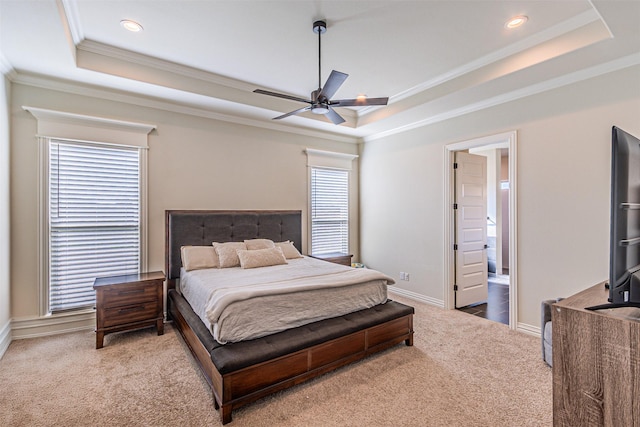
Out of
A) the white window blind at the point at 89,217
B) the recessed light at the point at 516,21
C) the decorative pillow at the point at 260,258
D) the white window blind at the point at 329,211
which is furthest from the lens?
the white window blind at the point at 329,211

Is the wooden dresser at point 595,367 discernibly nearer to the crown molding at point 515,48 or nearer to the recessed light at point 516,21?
the crown molding at point 515,48

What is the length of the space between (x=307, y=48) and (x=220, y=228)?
2579 millimetres

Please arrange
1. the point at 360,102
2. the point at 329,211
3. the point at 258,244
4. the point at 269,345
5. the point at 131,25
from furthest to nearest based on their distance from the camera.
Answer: the point at 329,211 < the point at 258,244 < the point at 360,102 < the point at 131,25 < the point at 269,345

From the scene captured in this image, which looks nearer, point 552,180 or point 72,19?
point 72,19

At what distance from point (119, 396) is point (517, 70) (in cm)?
461

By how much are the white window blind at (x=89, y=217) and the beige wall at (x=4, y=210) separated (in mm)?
332

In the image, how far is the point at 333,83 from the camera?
2.63 meters

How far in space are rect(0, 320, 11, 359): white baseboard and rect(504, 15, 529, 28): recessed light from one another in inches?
219

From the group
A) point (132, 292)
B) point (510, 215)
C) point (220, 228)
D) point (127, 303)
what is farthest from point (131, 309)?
A: point (510, 215)

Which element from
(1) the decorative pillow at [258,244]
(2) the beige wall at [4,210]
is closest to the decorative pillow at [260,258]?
(1) the decorative pillow at [258,244]

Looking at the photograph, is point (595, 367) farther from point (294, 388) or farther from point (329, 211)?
point (329, 211)

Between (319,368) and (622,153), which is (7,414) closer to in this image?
(319,368)

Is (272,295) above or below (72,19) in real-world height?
below

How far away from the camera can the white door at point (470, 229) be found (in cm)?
435
